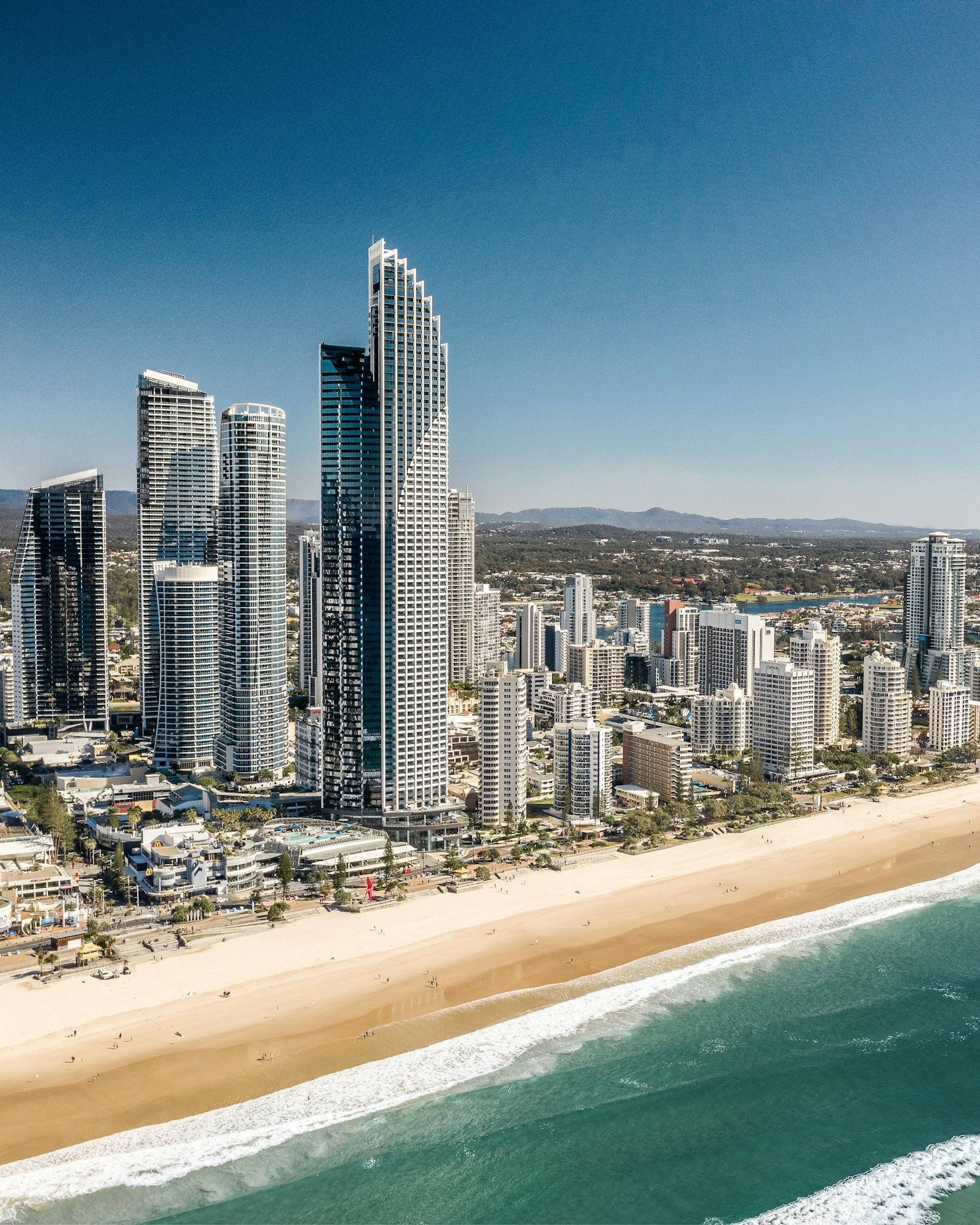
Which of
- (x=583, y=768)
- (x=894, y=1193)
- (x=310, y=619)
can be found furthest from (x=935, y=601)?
(x=894, y=1193)

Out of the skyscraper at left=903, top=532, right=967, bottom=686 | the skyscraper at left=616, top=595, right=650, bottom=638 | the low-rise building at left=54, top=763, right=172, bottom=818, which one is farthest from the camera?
the skyscraper at left=616, top=595, right=650, bottom=638

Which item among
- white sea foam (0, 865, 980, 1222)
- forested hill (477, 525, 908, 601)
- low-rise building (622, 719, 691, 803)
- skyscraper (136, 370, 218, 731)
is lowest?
white sea foam (0, 865, 980, 1222)

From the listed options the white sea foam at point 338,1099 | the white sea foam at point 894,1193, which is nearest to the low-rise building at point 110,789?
the white sea foam at point 338,1099

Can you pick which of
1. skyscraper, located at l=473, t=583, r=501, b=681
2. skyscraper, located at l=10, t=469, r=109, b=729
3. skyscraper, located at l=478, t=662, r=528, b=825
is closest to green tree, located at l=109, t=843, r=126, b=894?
skyscraper, located at l=478, t=662, r=528, b=825

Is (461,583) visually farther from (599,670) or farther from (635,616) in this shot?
(635,616)

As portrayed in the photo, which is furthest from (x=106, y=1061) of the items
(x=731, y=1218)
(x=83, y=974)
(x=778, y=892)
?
(x=778, y=892)

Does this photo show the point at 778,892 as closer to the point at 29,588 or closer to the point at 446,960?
the point at 446,960

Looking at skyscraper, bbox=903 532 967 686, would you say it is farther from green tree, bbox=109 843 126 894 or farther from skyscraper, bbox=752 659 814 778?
green tree, bbox=109 843 126 894
